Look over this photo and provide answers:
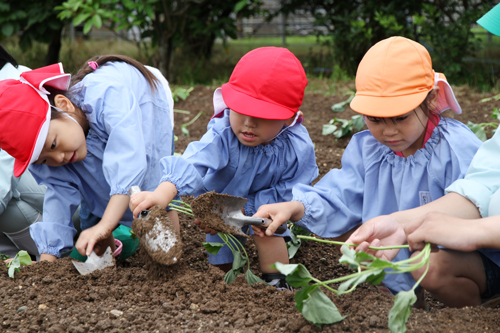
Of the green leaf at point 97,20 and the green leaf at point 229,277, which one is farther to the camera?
the green leaf at point 97,20

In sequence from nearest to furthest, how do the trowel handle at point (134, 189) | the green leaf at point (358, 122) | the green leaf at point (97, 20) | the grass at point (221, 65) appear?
the trowel handle at point (134, 189)
the green leaf at point (358, 122)
the green leaf at point (97, 20)
the grass at point (221, 65)

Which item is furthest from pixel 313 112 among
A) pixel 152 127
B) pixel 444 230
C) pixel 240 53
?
pixel 240 53

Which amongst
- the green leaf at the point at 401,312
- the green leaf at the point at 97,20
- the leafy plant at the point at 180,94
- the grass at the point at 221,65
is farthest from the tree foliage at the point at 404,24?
the green leaf at the point at 401,312

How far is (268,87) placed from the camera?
5.89 feet

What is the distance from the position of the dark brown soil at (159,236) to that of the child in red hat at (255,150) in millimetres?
77

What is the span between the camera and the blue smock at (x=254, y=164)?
76.7 inches

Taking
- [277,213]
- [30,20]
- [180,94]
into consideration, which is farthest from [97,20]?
[277,213]

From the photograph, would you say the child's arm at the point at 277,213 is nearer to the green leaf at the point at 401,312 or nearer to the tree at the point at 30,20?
the green leaf at the point at 401,312

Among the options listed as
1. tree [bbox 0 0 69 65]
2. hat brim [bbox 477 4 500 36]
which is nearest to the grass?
tree [bbox 0 0 69 65]

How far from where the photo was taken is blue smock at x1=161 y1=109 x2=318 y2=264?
1.95 m

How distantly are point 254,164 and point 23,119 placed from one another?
0.90 metres

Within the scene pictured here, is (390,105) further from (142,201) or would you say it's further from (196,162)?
(142,201)

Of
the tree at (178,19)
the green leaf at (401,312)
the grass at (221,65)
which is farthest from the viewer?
the grass at (221,65)

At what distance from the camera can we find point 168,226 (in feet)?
5.30
